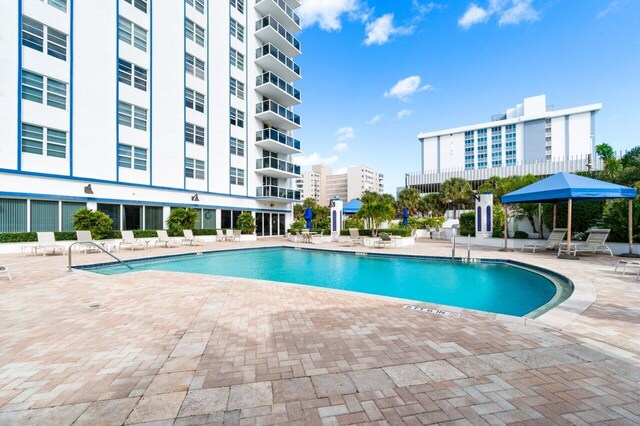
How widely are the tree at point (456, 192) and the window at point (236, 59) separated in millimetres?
34128

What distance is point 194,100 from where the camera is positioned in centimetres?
2222

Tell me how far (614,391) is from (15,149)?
20.7m

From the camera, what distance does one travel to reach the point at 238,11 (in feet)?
84.5

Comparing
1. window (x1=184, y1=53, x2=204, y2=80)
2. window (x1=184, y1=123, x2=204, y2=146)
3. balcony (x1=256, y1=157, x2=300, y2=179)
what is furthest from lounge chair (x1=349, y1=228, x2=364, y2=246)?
window (x1=184, y1=53, x2=204, y2=80)

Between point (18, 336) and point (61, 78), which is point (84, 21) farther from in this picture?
point (18, 336)

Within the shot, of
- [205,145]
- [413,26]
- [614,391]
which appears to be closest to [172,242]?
[205,145]

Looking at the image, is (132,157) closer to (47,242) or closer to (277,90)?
(47,242)

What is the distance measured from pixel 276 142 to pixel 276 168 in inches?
94.8

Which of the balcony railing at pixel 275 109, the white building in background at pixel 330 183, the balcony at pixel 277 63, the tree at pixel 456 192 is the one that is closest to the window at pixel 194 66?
the balcony railing at pixel 275 109

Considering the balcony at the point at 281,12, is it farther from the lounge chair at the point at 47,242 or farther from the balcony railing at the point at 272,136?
the lounge chair at the point at 47,242

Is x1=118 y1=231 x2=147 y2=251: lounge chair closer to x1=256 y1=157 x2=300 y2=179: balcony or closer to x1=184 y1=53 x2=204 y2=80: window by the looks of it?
x1=256 y1=157 x2=300 y2=179: balcony

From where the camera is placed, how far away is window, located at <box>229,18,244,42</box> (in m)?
25.2

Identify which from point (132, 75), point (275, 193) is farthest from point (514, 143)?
point (132, 75)

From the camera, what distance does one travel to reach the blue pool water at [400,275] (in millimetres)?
7023
